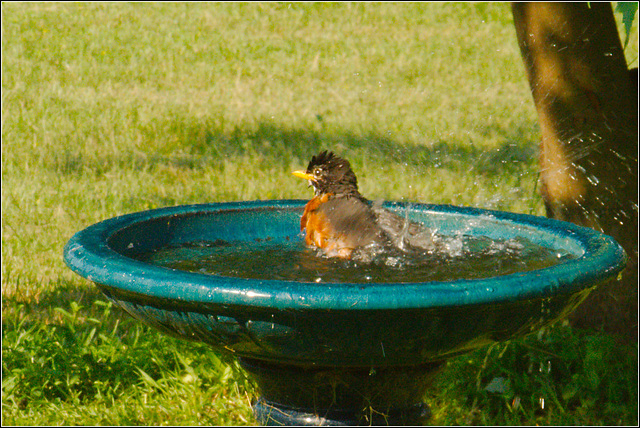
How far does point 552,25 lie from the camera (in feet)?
14.5

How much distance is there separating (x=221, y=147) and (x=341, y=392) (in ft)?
21.8

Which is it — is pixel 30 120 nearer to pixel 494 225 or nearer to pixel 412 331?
pixel 494 225

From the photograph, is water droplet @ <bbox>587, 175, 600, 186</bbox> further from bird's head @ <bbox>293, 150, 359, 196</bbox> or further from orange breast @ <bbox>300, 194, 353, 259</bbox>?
orange breast @ <bbox>300, 194, 353, 259</bbox>

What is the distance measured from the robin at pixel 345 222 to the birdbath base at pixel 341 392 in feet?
2.25

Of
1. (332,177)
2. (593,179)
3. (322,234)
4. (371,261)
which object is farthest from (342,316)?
(593,179)

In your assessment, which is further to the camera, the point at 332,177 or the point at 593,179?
the point at 593,179

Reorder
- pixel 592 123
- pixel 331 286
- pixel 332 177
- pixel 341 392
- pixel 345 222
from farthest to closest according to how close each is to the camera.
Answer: pixel 592 123
pixel 332 177
pixel 345 222
pixel 341 392
pixel 331 286

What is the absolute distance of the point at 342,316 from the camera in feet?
7.17

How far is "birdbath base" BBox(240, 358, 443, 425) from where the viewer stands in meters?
2.79

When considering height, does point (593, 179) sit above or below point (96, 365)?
above

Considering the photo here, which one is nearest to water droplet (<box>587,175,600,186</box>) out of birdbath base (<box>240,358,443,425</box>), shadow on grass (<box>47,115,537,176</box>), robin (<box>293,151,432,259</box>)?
robin (<box>293,151,432,259</box>)

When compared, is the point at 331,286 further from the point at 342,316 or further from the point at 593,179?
the point at 593,179

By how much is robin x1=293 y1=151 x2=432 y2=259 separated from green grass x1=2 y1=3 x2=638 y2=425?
3.17 feet

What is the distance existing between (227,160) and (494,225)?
18.3ft
